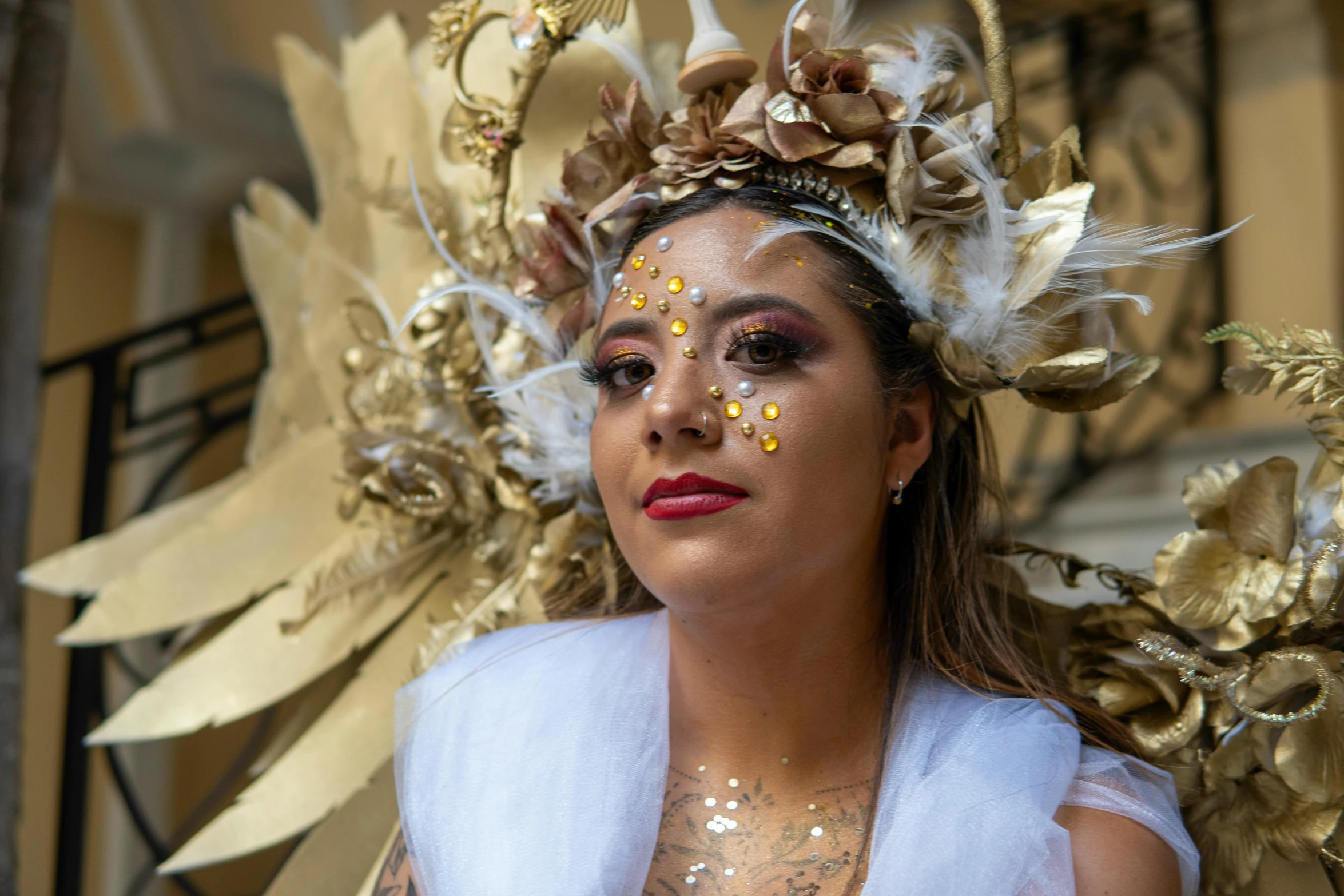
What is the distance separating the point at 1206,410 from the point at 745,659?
2255 millimetres

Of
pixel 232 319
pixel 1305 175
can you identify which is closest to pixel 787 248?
pixel 1305 175

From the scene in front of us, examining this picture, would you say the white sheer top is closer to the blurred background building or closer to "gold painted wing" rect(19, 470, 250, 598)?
the blurred background building

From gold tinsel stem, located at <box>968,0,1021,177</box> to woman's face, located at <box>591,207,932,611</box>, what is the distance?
0.23 meters

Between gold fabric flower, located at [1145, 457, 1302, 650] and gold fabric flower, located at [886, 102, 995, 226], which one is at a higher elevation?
gold fabric flower, located at [886, 102, 995, 226]

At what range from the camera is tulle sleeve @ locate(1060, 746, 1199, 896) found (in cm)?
120

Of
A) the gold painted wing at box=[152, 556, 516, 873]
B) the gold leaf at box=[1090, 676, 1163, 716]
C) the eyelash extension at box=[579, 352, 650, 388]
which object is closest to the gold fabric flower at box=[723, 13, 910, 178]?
the eyelash extension at box=[579, 352, 650, 388]

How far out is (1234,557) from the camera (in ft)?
4.34

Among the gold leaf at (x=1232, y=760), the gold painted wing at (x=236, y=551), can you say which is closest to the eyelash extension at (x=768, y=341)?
the gold leaf at (x=1232, y=760)

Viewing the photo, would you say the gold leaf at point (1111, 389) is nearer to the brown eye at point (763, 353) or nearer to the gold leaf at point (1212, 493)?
the gold leaf at point (1212, 493)

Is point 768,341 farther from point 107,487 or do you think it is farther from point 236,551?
point 107,487

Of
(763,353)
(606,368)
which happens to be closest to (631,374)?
(606,368)

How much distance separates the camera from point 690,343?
1.24 m

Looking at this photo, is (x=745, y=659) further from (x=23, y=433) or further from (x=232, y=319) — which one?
(x=232, y=319)

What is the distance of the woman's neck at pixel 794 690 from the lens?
4.22 feet
